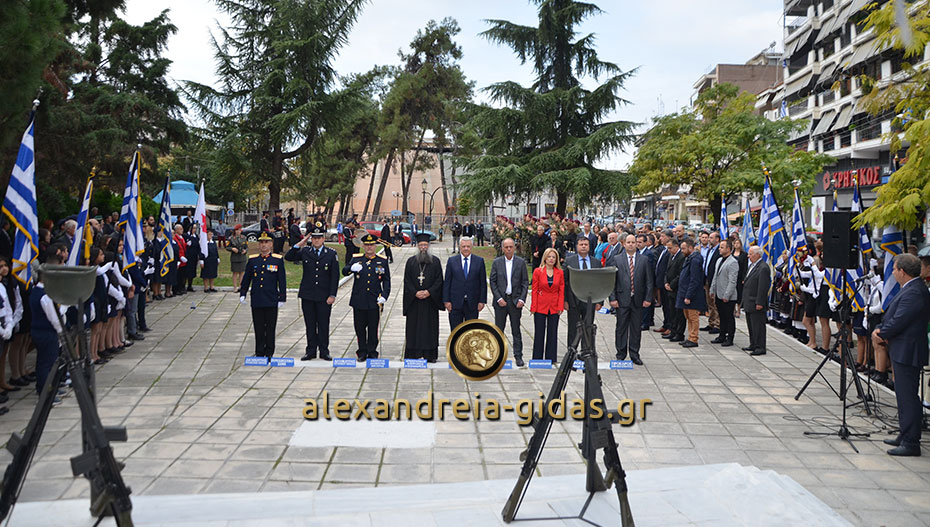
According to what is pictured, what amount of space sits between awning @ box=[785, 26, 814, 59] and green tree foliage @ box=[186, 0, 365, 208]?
33296 millimetres

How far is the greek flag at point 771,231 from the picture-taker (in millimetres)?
13062

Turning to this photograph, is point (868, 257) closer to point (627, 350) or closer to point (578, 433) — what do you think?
point (627, 350)

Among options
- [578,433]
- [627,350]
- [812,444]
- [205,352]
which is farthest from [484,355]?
[205,352]

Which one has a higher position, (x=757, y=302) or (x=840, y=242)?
(x=840, y=242)

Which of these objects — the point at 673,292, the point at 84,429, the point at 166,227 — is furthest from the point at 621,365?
the point at 166,227

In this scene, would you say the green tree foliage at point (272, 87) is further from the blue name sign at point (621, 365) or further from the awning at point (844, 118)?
the awning at point (844, 118)

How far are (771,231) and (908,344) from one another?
7.13 metres

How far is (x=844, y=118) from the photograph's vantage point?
39.7 metres

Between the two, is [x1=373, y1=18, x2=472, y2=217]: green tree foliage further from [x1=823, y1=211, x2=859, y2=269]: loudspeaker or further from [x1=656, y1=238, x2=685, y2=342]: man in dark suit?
[x1=823, y1=211, x2=859, y2=269]: loudspeaker

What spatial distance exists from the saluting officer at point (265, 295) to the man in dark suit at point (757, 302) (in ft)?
25.0

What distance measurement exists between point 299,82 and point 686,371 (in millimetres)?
24518

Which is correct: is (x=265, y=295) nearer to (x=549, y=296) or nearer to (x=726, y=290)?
(x=549, y=296)

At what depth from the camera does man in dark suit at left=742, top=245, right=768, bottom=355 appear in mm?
11359

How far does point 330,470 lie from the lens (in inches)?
230
